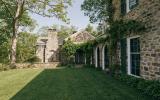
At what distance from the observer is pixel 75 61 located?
3375 cm

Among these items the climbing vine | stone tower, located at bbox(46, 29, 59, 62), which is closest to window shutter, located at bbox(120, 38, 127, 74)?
the climbing vine

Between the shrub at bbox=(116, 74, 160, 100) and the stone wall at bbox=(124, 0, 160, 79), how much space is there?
14.5 inches

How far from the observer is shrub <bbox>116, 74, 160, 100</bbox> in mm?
7953

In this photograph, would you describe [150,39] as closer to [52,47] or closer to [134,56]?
[134,56]

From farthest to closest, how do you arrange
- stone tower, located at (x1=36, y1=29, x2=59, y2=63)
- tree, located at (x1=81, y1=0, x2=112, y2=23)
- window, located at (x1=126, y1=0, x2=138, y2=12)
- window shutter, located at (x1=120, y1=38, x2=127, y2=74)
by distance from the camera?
stone tower, located at (x1=36, y1=29, x2=59, y2=63), tree, located at (x1=81, y1=0, x2=112, y2=23), window shutter, located at (x1=120, y1=38, x2=127, y2=74), window, located at (x1=126, y1=0, x2=138, y2=12)

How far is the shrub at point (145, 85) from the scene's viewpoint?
7953 millimetres

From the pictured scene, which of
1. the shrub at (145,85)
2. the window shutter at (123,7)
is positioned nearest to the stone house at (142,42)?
the window shutter at (123,7)

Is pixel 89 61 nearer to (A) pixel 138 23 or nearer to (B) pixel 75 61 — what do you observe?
(B) pixel 75 61

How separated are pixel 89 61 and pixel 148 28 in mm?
16697

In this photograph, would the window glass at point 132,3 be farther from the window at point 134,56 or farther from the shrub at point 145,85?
the shrub at point 145,85

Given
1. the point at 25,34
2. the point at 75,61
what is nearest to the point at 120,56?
the point at 75,61

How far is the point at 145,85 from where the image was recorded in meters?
8.95

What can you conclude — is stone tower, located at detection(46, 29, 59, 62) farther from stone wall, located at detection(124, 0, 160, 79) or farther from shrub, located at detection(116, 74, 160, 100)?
stone wall, located at detection(124, 0, 160, 79)

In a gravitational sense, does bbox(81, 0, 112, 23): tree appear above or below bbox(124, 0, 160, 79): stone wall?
above
